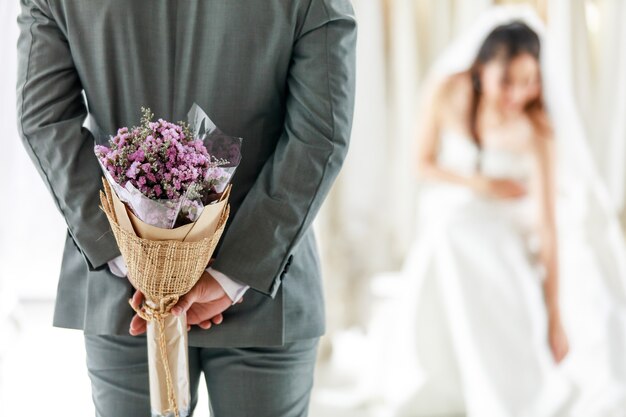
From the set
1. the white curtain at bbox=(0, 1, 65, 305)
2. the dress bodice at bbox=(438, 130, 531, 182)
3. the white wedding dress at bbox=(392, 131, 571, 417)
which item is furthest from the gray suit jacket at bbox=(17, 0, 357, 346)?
the white curtain at bbox=(0, 1, 65, 305)

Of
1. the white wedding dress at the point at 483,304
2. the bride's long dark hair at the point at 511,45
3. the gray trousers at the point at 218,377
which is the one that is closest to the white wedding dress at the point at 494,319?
the white wedding dress at the point at 483,304

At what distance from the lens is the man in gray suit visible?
121 cm

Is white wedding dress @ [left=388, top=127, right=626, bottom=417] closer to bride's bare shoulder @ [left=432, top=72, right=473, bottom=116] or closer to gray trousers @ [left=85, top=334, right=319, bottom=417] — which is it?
bride's bare shoulder @ [left=432, top=72, right=473, bottom=116]

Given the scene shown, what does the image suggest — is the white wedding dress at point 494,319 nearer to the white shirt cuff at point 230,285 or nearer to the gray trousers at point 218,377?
the gray trousers at point 218,377

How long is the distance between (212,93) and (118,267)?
31 cm

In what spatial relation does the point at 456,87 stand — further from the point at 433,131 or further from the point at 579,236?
the point at 579,236

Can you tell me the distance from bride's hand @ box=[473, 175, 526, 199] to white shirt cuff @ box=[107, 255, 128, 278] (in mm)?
1997

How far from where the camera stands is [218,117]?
124 cm

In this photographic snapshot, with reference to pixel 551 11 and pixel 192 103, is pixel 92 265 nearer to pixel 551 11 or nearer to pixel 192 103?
pixel 192 103

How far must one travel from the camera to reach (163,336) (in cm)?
117

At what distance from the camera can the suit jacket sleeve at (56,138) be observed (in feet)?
4.00

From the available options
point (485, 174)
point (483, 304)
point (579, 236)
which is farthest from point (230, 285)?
point (579, 236)

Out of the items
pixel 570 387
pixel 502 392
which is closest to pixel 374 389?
pixel 502 392

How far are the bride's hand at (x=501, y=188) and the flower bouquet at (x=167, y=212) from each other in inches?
79.6
